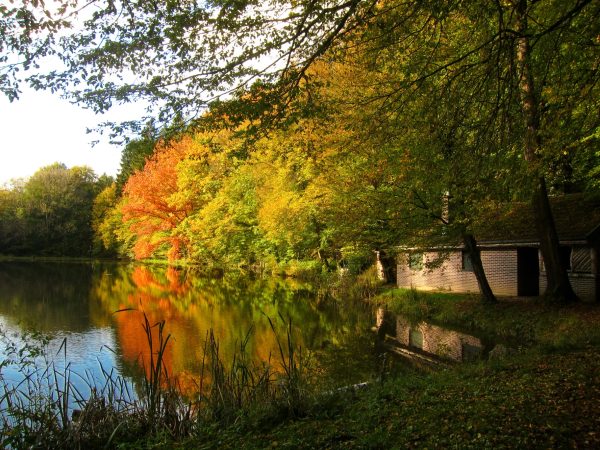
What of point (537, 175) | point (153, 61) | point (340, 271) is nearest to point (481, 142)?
point (537, 175)

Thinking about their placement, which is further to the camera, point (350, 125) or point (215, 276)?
point (215, 276)

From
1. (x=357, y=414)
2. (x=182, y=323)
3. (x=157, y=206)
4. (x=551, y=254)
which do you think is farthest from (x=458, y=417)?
(x=157, y=206)

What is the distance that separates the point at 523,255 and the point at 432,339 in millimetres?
7329

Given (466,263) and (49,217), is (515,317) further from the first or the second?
(49,217)

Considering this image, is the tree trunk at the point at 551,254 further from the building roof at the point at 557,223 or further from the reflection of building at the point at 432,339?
the reflection of building at the point at 432,339

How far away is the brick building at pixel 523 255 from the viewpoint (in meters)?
16.4

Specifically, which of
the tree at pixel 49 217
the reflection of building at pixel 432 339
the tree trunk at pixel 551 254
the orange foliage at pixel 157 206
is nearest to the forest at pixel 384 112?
the tree trunk at pixel 551 254

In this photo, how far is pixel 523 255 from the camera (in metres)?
19.4

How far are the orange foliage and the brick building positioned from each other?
24158mm

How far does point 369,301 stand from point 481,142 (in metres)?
14.0

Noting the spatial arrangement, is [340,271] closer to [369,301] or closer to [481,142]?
[369,301]

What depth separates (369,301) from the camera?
2156cm

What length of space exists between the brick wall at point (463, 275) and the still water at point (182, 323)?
12.7 feet

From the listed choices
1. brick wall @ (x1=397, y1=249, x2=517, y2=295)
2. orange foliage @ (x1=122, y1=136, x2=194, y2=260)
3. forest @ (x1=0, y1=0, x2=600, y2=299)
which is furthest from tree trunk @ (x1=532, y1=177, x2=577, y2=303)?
orange foliage @ (x1=122, y1=136, x2=194, y2=260)
